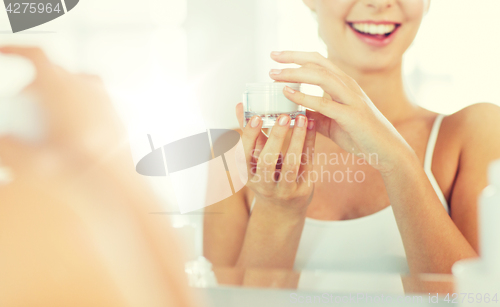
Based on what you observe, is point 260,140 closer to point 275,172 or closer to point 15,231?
point 275,172

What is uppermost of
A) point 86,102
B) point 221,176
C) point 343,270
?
point 86,102

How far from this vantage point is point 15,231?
346mm

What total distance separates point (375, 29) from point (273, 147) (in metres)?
0.23

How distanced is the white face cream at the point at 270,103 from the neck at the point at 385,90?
128mm

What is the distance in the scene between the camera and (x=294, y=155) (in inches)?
17.9

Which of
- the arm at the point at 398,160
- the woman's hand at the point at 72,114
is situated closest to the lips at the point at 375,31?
the arm at the point at 398,160

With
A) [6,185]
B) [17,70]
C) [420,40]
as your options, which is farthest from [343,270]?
[17,70]

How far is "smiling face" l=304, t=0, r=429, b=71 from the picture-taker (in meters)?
0.49

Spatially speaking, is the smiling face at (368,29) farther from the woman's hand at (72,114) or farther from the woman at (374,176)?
the woman's hand at (72,114)

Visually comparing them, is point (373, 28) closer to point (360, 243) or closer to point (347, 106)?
point (347, 106)

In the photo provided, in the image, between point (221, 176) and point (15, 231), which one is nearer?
point (15, 231)

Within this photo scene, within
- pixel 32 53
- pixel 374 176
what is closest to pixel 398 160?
pixel 374 176

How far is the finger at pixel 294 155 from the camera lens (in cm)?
43

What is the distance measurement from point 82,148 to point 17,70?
0.21m
